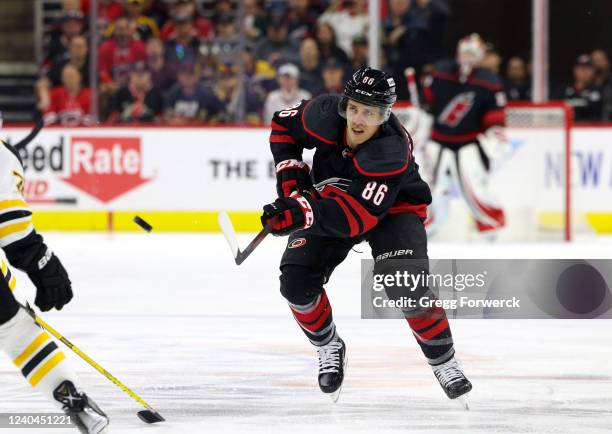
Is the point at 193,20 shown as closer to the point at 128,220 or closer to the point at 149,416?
the point at 128,220

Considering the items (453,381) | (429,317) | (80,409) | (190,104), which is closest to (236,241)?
(429,317)

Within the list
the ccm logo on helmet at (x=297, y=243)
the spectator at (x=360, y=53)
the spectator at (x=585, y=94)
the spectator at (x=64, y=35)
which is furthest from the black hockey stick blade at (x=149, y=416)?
the spectator at (x=64, y=35)

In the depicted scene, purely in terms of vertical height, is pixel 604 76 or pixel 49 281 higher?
pixel 604 76

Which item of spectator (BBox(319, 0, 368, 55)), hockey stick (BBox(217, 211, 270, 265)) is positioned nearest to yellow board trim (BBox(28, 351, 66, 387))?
hockey stick (BBox(217, 211, 270, 265))

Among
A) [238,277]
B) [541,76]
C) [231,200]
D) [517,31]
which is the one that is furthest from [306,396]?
[517,31]

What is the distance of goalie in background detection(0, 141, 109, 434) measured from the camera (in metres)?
3.16

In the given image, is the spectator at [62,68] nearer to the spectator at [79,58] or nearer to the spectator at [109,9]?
the spectator at [79,58]

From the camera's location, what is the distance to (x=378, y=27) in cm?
935

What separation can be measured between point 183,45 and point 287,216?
21.6 ft

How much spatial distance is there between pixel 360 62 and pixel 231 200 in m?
1.47

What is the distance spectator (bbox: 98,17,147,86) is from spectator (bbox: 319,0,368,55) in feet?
4.65

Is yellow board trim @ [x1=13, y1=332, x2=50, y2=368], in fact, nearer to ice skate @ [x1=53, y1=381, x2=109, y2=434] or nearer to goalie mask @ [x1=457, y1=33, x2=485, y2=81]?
ice skate @ [x1=53, y1=381, x2=109, y2=434]

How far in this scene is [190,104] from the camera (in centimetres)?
980

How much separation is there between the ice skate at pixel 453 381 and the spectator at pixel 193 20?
6.58 metres
